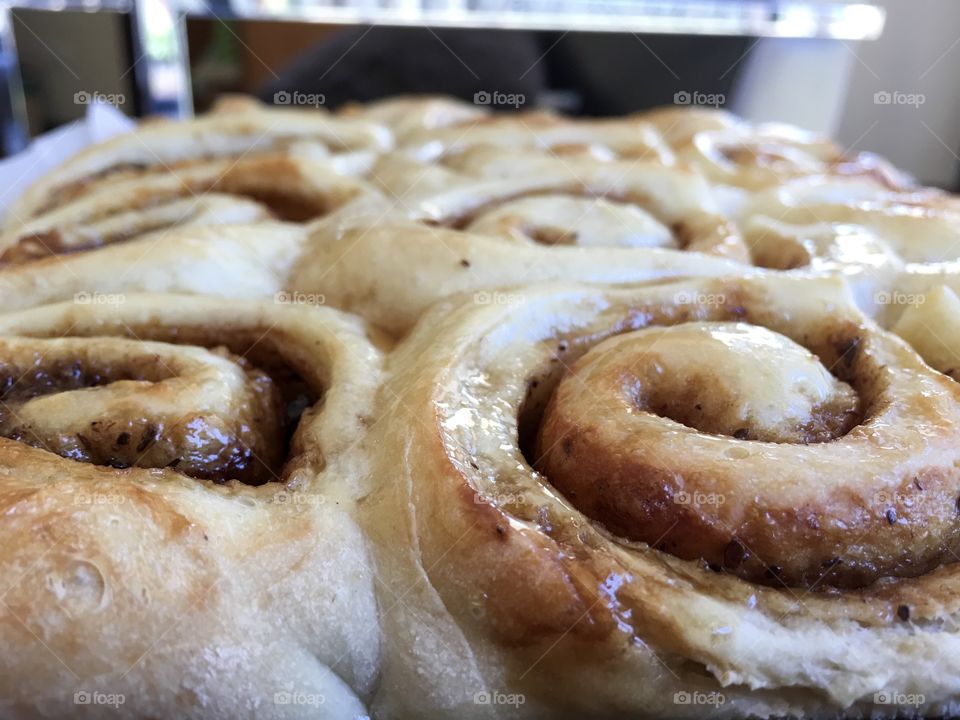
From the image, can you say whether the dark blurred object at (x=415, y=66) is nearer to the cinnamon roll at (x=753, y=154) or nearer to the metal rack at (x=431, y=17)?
the metal rack at (x=431, y=17)

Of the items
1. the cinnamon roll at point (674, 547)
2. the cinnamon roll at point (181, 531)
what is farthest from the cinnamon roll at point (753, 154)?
the cinnamon roll at point (181, 531)

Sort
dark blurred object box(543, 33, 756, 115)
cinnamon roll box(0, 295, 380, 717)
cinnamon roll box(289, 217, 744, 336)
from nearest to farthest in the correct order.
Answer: cinnamon roll box(0, 295, 380, 717)
cinnamon roll box(289, 217, 744, 336)
dark blurred object box(543, 33, 756, 115)

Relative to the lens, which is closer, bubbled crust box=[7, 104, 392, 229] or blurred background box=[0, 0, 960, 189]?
bubbled crust box=[7, 104, 392, 229]

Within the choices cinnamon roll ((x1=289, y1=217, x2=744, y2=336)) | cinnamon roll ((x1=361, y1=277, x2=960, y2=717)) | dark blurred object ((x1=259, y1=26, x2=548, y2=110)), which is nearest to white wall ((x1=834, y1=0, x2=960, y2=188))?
dark blurred object ((x1=259, y1=26, x2=548, y2=110))

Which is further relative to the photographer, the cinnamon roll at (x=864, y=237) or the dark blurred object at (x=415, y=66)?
the dark blurred object at (x=415, y=66)

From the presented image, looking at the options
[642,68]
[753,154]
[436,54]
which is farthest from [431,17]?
[753,154]

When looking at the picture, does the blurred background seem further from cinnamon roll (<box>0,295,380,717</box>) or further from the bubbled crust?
cinnamon roll (<box>0,295,380,717</box>)

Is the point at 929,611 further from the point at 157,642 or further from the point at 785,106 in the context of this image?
the point at 785,106

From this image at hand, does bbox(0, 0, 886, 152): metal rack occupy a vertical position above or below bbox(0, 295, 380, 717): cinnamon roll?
above

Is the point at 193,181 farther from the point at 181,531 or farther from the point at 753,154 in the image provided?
the point at 753,154
